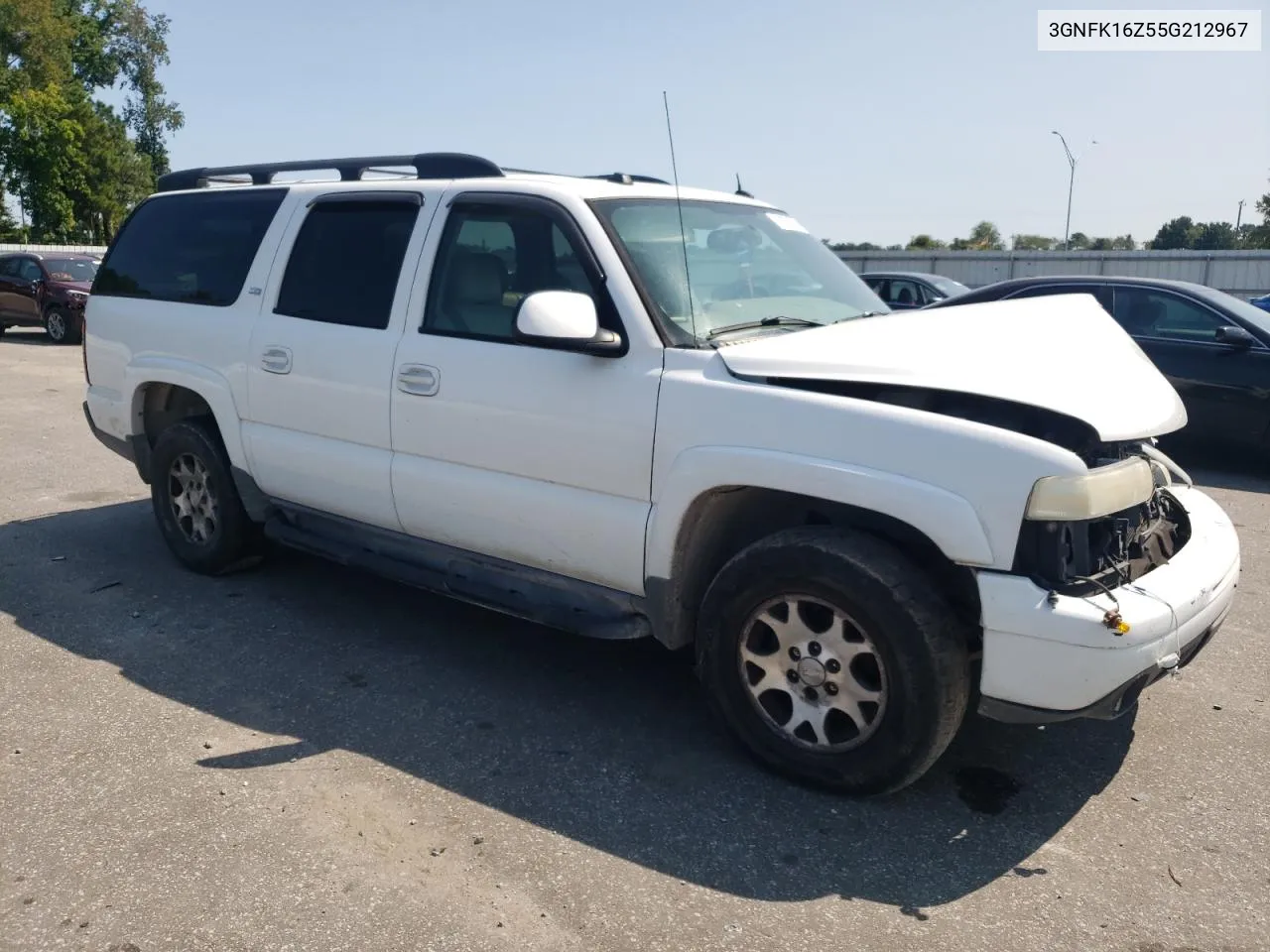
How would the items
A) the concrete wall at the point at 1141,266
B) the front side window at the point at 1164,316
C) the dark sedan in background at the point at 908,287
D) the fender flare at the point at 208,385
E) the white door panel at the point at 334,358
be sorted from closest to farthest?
the white door panel at the point at 334,358
the fender flare at the point at 208,385
the front side window at the point at 1164,316
the dark sedan in background at the point at 908,287
the concrete wall at the point at 1141,266

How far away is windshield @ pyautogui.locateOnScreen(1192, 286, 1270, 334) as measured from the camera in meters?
8.52

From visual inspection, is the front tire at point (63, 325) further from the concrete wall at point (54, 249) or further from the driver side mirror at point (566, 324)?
the driver side mirror at point (566, 324)

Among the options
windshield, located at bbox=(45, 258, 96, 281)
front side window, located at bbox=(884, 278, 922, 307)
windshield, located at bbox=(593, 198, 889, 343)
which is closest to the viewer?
windshield, located at bbox=(593, 198, 889, 343)

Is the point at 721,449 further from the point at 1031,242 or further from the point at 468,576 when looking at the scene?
the point at 1031,242

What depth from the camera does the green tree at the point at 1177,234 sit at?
77.4 m

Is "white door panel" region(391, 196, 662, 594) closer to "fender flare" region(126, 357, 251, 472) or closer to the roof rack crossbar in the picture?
the roof rack crossbar

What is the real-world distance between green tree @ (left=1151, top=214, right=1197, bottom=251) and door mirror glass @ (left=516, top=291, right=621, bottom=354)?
3247 inches

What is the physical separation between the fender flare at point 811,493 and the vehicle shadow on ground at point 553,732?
29.5 inches

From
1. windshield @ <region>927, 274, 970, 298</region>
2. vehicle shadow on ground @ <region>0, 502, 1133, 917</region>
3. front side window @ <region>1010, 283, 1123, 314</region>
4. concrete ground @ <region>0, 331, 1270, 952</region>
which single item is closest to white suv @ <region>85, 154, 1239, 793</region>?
vehicle shadow on ground @ <region>0, 502, 1133, 917</region>

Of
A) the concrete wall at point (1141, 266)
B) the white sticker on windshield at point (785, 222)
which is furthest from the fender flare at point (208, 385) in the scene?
the concrete wall at point (1141, 266)

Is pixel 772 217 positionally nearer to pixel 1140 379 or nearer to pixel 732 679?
pixel 1140 379

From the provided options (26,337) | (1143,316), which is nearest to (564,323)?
(1143,316)

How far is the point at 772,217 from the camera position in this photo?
4809 millimetres

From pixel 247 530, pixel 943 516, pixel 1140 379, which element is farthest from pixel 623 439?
pixel 247 530
